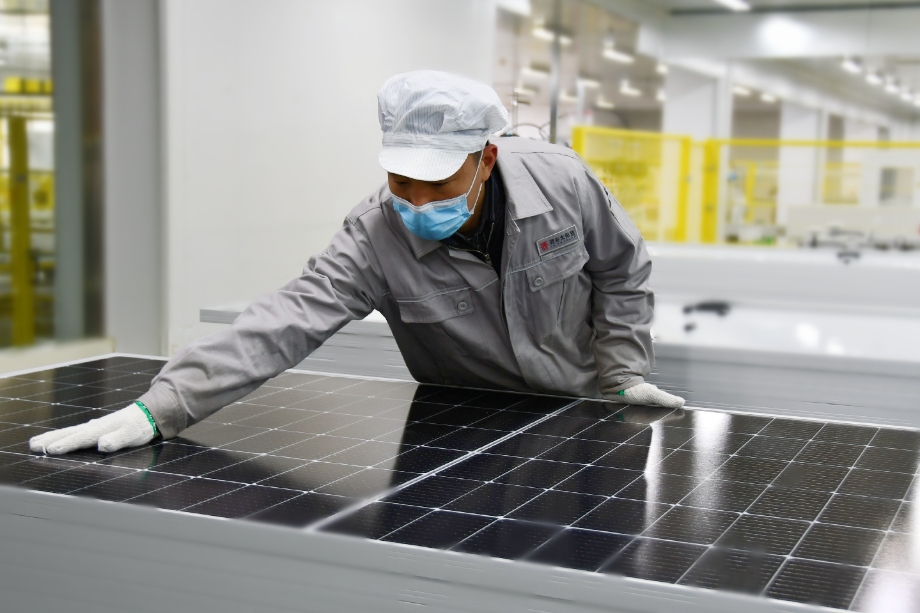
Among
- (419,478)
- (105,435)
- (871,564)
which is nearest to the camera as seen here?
(871,564)

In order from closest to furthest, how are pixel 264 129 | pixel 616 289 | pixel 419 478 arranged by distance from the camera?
pixel 419 478, pixel 616 289, pixel 264 129

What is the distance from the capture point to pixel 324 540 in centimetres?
135

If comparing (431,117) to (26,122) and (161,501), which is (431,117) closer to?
(161,501)

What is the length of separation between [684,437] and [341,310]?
0.79 metres

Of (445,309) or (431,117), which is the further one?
(445,309)

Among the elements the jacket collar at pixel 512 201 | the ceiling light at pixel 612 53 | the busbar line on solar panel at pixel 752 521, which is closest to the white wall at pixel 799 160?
the ceiling light at pixel 612 53

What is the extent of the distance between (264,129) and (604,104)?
336 inches

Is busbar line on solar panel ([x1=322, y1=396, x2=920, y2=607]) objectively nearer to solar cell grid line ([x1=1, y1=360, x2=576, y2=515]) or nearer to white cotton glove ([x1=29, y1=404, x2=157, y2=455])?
solar cell grid line ([x1=1, y1=360, x2=576, y2=515])

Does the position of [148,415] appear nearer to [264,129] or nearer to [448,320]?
[448,320]

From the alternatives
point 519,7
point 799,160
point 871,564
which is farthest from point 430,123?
point 799,160

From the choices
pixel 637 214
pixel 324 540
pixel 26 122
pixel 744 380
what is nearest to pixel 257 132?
pixel 26 122

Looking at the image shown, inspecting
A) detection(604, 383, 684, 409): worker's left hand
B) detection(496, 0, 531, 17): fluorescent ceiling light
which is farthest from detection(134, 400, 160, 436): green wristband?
detection(496, 0, 531, 17): fluorescent ceiling light

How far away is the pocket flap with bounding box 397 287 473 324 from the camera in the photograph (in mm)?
2332

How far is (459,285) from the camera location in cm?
234
